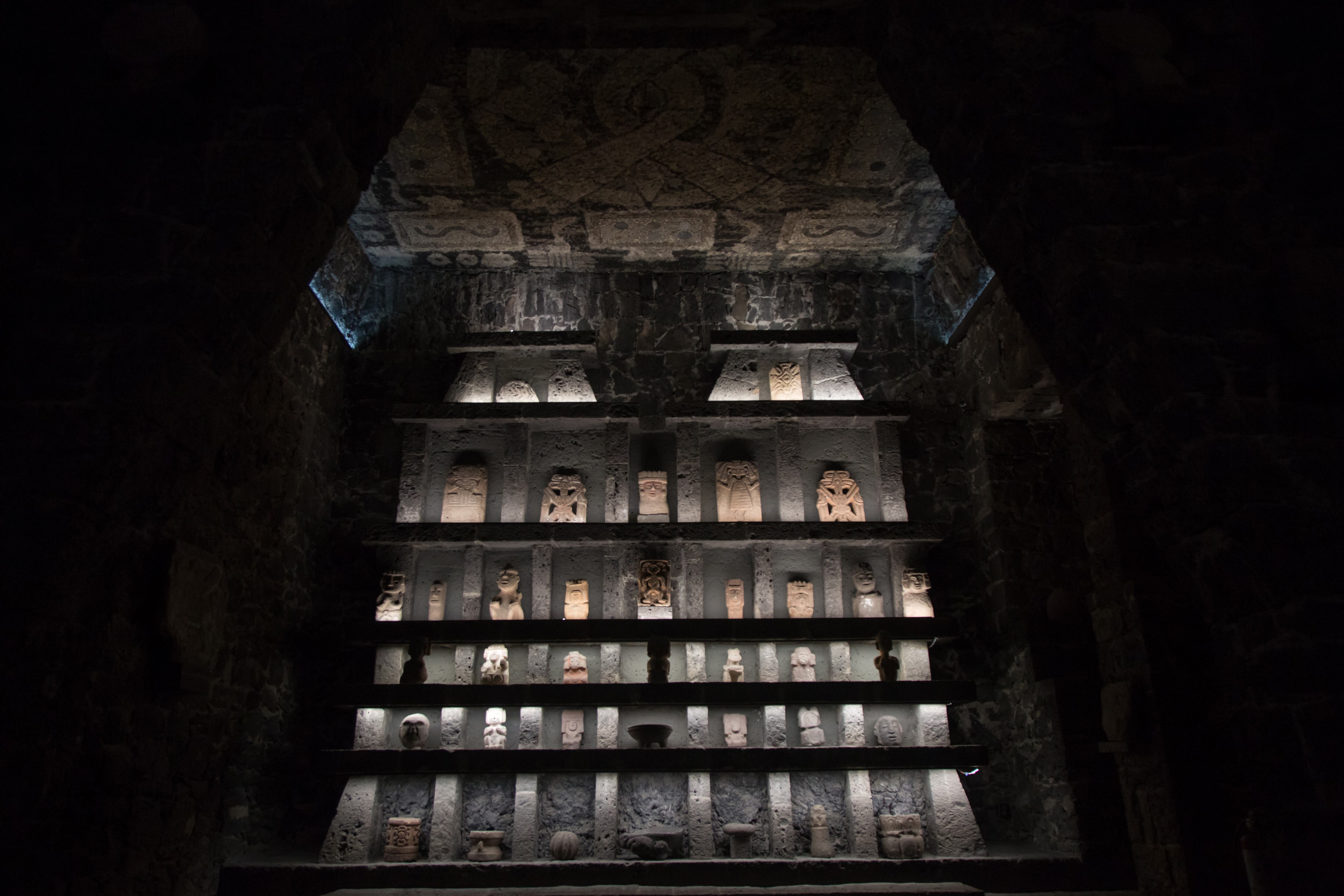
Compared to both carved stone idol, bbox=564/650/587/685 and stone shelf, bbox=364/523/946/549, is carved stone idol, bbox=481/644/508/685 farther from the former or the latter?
stone shelf, bbox=364/523/946/549

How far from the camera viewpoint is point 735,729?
231 inches

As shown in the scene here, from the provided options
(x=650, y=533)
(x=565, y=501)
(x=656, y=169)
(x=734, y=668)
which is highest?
(x=656, y=169)

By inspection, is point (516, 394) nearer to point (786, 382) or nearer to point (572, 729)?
point (786, 382)

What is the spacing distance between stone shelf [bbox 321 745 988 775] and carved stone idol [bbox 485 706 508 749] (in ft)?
0.61

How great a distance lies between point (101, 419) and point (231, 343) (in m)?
0.51

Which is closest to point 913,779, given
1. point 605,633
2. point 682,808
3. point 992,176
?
point 682,808

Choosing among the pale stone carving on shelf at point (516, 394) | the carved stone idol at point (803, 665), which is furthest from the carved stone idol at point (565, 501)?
the carved stone idol at point (803, 665)

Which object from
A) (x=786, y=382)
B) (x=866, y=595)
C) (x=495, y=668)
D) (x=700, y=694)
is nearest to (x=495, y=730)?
(x=495, y=668)

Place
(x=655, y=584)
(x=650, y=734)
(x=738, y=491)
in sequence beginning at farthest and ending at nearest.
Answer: (x=738, y=491), (x=655, y=584), (x=650, y=734)

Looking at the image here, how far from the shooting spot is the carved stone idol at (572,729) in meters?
5.75

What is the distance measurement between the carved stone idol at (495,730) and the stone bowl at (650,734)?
0.87m

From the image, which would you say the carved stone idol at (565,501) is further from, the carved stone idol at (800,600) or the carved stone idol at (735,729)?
the carved stone idol at (735,729)

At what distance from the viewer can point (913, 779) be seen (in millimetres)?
5793

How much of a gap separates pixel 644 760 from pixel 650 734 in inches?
7.2
